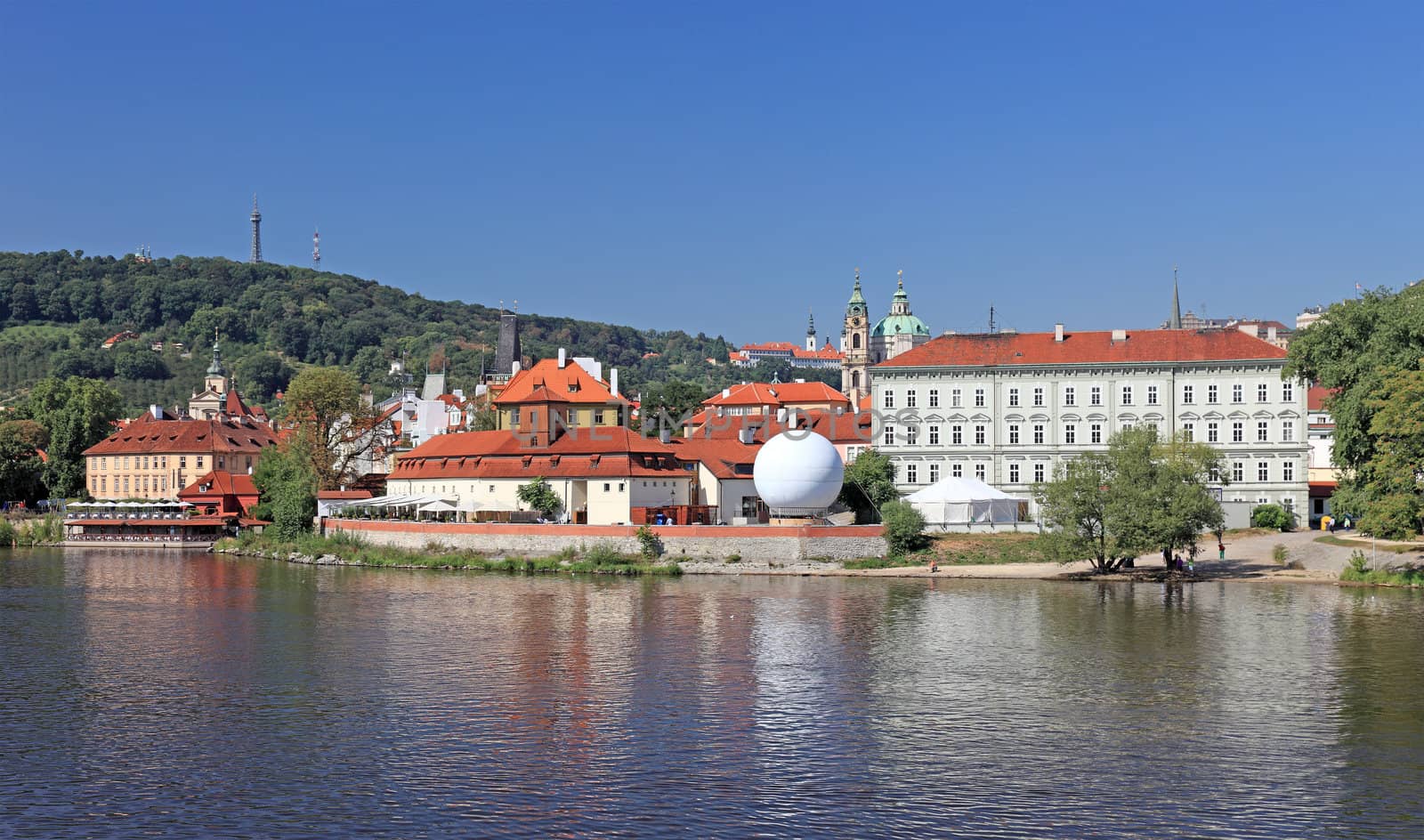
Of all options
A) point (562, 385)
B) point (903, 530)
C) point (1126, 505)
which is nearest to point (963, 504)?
point (903, 530)

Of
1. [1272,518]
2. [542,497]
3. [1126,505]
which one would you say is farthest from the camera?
[542,497]

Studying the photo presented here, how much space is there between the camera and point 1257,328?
150 meters

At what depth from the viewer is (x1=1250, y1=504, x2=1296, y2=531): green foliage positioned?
238ft

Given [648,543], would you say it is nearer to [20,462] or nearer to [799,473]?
[799,473]

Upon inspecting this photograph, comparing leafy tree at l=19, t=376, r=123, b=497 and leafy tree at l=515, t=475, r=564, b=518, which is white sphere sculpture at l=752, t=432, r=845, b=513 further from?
leafy tree at l=19, t=376, r=123, b=497

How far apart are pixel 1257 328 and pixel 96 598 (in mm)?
126602

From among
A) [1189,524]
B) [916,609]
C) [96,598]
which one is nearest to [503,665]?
[916,609]

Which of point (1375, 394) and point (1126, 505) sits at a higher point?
point (1375, 394)

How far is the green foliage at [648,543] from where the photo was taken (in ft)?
219

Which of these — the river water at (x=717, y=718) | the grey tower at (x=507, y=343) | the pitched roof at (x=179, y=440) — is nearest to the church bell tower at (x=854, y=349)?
the grey tower at (x=507, y=343)

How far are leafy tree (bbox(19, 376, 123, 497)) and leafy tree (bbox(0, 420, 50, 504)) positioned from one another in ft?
3.57

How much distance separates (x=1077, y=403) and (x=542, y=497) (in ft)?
101

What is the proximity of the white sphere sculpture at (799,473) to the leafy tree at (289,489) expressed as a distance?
31236 millimetres

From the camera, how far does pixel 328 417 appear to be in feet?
306
